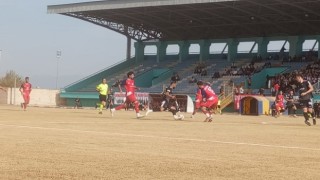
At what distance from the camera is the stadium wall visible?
7694cm

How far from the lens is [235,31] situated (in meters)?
72.1

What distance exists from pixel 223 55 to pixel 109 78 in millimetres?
14075

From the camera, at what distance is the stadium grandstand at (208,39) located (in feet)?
202

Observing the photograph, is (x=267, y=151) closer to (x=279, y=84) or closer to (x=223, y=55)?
(x=279, y=84)

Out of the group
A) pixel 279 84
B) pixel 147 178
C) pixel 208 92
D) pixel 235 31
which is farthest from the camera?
pixel 235 31

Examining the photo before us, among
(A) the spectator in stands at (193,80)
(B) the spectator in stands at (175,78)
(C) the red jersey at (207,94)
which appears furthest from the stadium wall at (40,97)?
(C) the red jersey at (207,94)

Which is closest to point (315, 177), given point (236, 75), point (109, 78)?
point (236, 75)

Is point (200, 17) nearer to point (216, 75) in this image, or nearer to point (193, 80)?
point (216, 75)

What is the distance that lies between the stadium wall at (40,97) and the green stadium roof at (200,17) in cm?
1138

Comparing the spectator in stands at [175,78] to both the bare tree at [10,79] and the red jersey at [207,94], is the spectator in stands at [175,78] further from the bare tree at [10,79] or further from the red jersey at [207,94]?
the bare tree at [10,79]

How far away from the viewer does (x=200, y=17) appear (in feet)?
224

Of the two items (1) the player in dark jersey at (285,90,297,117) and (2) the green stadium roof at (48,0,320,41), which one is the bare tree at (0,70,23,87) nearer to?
(2) the green stadium roof at (48,0,320,41)

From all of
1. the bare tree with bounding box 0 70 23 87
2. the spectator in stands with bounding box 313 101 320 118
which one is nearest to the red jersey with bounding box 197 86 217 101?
the spectator in stands with bounding box 313 101 320 118

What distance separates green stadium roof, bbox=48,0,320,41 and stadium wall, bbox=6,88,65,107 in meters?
Result: 11.4
